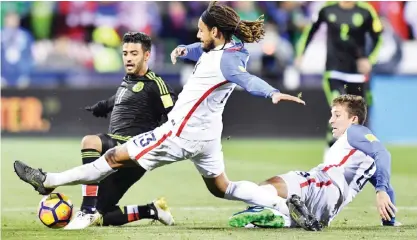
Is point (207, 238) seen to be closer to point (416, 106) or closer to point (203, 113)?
point (203, 113)

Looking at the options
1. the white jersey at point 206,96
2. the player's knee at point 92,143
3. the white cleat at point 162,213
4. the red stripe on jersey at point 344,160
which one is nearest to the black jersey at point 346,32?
the red stripe on jersey at point 344,160

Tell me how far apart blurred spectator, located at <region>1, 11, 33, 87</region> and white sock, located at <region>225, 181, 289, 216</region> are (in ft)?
41.0

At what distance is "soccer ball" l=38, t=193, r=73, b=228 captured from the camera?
24.3 feet

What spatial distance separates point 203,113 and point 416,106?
38.9ft

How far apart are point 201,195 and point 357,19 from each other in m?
3.49

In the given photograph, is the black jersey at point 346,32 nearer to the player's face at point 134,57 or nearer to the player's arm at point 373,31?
the player's arm at point 373,31

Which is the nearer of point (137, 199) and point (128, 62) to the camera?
point (128, 62)

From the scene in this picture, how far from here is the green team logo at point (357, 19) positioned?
493 inches

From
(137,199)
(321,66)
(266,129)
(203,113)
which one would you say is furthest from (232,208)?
(321,66)

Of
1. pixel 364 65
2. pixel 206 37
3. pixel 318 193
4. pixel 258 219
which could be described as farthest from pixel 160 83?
pixel 364 65

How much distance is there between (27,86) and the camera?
18.1 metres

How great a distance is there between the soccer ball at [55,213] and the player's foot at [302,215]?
1695 mm

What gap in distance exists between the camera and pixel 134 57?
7.96 m

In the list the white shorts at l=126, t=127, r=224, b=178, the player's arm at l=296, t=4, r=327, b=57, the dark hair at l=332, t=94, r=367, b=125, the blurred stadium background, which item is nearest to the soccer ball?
the white shorts at l=126, t=127, r=224, b=178
